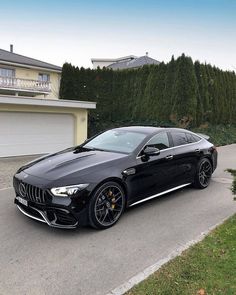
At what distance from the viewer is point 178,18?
13.1 m

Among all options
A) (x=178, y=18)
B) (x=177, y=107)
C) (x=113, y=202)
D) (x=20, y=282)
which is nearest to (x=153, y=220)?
(x=113, y=202)

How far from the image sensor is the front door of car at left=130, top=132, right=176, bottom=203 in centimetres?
514

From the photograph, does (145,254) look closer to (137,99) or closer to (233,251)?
(233,251)

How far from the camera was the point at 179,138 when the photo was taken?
639 cm

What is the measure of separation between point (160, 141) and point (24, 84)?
74.9 ft

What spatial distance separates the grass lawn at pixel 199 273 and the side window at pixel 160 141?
2155 mm

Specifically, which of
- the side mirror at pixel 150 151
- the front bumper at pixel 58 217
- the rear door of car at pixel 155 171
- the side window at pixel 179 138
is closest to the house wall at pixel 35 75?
the side window at pixel 179 138

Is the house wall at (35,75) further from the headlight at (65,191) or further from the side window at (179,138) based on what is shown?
the headlight at (65,191)

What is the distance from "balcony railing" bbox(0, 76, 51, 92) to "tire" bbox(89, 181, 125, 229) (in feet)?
73.1

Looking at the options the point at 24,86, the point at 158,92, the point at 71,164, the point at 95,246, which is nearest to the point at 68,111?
the point at 158,92

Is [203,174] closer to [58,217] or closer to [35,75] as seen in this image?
[58,217]

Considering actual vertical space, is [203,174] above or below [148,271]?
above

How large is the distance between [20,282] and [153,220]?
239 centimetres

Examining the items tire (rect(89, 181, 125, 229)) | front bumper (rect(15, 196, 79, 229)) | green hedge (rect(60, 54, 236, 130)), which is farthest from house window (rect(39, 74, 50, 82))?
front bumper (rect(15, 196, 79, 229))
